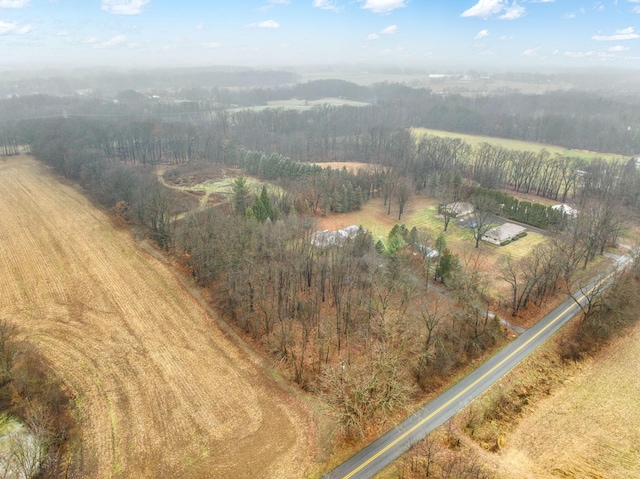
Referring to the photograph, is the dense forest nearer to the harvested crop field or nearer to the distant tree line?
the distant tree line

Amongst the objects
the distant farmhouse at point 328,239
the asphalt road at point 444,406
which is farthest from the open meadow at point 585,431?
the distant farmhouse at point 328,239

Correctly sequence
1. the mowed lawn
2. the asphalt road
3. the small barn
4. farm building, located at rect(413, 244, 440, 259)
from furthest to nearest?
the mowed lawn < the small barn < farm building, located at rect(413, 244, 440, 259) < the asphalt road

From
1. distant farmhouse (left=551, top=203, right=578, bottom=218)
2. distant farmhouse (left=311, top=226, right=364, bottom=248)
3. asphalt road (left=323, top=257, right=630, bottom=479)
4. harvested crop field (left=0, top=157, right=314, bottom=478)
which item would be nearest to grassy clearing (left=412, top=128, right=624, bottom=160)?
distant farmhouse (left=551, top=203, right=578, bottom=218)

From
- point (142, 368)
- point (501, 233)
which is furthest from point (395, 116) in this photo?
point (142, 368)

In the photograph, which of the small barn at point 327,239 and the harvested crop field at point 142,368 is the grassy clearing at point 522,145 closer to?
the small barn at point 327,239

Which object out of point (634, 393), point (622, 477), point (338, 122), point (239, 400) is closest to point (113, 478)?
point (239, 400)

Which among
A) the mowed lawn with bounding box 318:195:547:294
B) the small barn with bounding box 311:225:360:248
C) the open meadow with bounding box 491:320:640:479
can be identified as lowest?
the open meadow with bounding box 491:320:640:479
